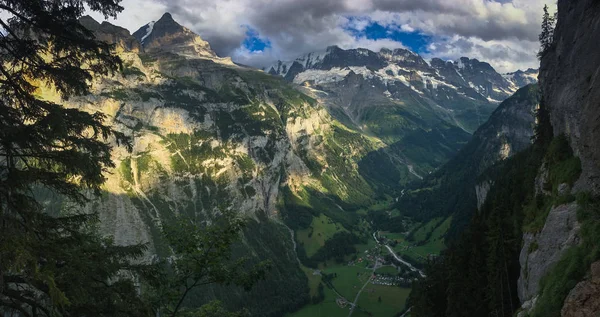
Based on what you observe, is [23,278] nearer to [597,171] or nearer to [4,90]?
[4,90]

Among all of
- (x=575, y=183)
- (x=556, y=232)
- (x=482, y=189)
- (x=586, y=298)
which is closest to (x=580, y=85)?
(x=575, y=183)

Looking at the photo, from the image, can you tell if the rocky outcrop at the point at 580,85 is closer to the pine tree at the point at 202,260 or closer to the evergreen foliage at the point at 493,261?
the evergreen foliage at the point at 493,261

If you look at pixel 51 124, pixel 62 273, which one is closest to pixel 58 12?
pixel 51 124

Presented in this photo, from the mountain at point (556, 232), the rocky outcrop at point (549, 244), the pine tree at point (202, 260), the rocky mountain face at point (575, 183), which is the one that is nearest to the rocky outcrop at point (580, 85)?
the rocky mountain face at point (575, 183)

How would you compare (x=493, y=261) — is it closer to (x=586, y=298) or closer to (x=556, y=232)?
(x=556, y=232)

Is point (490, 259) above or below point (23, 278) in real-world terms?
below
